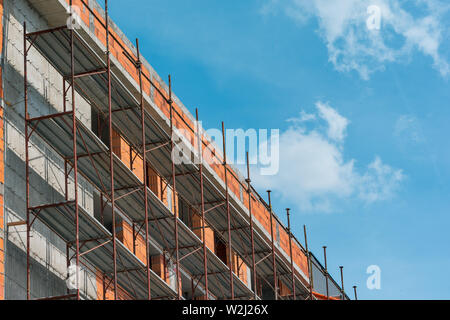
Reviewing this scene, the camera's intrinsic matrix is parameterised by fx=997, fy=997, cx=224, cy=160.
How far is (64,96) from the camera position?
2586cm

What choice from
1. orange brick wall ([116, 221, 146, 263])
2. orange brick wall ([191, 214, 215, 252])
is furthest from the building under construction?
orange brick wall ([191, 214, 215, 252])

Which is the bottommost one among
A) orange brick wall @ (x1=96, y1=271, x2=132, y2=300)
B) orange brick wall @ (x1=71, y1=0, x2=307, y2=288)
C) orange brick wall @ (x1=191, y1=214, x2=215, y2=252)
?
orange brick wall @ (x1=96, y1=271, x2=132, y2=300)

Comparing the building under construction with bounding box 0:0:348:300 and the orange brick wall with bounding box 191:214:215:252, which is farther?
the orange brick wall with bounding box 191:214:215:252

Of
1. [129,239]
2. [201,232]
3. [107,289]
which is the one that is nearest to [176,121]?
[129,239]

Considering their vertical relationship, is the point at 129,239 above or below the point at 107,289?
above

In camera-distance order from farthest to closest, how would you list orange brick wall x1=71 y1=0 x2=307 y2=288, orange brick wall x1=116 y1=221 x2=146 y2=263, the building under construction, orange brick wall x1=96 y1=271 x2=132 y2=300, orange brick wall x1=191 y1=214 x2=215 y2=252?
1. orange brick wall x1=191 y1=214 x2=215 y2=252
2. orange brick wall x1=116 y1=221 x2=146 y2=263
3. orange brick wall x1=71 y1=0 x2=307 y2=288
4. orange brick wall x1=96 y1=271 x2=132 y2=300
5. the building under construction

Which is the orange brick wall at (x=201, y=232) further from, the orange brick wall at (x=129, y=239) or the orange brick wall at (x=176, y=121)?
the orange brick wall at (x=129, y=239)

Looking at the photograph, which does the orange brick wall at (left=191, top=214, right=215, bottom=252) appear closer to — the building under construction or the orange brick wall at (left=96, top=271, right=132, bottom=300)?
the building under construction

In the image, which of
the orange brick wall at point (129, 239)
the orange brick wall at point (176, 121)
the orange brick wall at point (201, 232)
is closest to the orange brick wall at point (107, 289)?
the orange brick wall at point (129, 239)

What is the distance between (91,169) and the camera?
27078mm

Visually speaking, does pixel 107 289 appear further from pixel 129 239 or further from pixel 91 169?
pixel 91 169

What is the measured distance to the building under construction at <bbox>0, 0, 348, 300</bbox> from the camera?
80.2 feet
